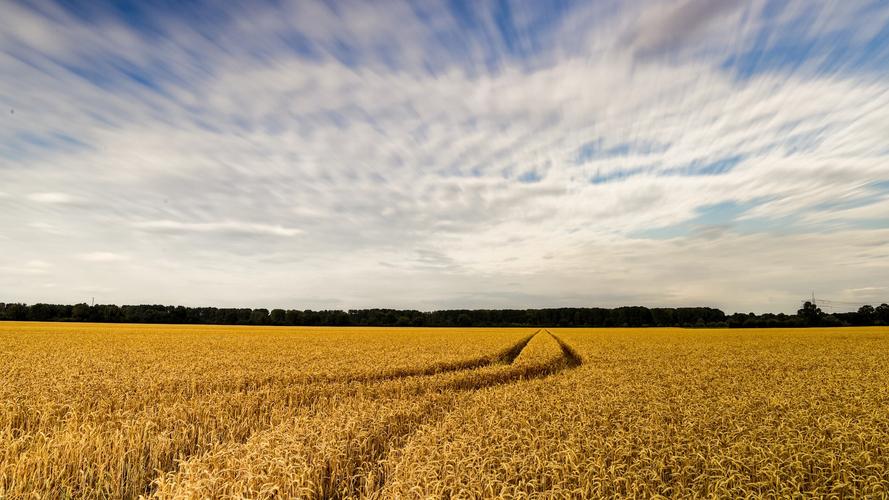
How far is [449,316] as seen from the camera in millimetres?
134500

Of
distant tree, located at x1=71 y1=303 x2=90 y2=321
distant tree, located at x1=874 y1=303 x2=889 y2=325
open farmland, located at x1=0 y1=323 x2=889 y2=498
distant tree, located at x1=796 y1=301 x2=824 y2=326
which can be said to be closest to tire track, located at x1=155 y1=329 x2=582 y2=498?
open farmland, located at x1=0 y1=323 x2=889 y2=498

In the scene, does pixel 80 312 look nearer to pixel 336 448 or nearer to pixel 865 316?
pixel 336 448

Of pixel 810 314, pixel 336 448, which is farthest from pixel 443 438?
pixel 810 314

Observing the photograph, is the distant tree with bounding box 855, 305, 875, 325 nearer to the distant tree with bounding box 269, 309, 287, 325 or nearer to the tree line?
the tree line

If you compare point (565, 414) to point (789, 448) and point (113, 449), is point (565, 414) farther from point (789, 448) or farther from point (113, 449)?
point (113, 449)

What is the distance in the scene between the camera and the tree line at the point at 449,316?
104m

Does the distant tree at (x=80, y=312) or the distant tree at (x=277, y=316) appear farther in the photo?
the distant tree at (x=277, y=316)

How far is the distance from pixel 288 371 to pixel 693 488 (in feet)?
51.9

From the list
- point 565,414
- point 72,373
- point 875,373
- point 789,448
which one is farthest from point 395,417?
point 875,373

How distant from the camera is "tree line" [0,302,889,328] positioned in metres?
104

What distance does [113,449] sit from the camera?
25.2ft

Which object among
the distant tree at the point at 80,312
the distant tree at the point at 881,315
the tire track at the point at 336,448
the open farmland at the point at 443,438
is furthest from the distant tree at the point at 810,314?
the distant tree at the point at 80,312

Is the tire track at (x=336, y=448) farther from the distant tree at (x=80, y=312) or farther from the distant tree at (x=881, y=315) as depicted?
the distant tree at (x=881, y=315)

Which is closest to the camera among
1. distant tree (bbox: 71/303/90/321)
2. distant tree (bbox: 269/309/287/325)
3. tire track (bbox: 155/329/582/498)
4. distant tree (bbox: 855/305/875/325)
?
tire track (bbox: 155/329/582/498)
